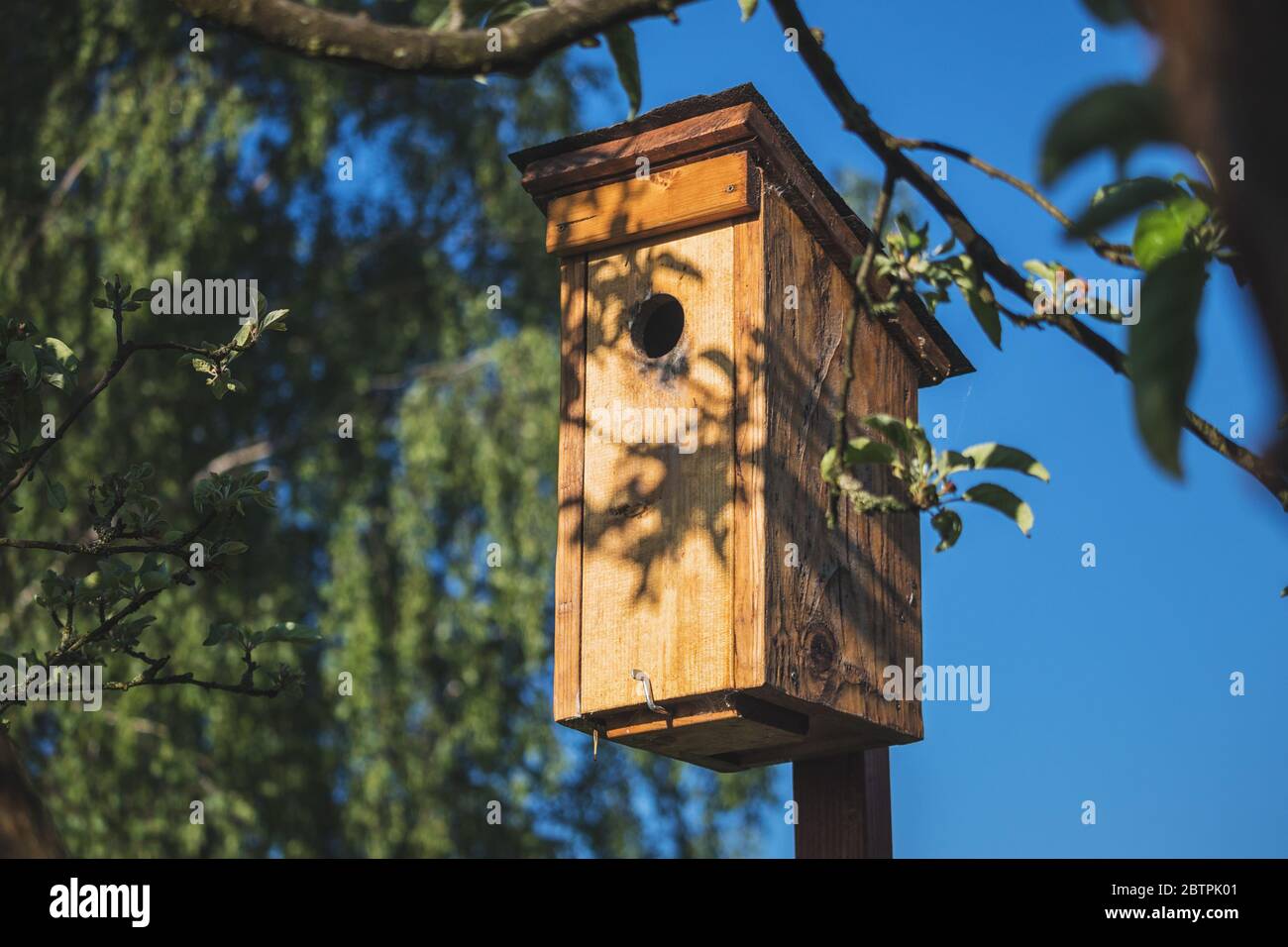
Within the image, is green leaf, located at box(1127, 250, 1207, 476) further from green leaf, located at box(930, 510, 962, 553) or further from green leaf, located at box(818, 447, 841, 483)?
green leaf, located at box(930, 510, 962, 553)

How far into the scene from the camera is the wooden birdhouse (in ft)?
9.32

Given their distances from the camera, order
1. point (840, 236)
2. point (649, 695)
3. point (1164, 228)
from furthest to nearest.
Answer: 1. point (840, 236)
2. point (649, 695)
3. point (1164, 228)

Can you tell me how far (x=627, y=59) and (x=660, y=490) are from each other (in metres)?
1.07

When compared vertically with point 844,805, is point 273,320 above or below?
above

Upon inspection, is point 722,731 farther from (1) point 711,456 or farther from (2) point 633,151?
(2) point 633,151

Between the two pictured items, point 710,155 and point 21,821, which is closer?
point 21,821

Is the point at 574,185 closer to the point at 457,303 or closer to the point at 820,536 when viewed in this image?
the point at 820,536

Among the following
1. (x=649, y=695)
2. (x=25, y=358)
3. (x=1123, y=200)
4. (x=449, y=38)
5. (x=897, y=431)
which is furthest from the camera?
(x=649, y=695)

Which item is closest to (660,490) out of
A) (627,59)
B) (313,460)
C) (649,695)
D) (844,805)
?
(649,695)

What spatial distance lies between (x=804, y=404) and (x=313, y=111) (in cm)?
934

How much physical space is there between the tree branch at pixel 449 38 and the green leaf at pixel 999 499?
89 centimetres

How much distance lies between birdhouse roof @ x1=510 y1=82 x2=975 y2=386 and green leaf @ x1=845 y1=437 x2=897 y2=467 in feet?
3.34

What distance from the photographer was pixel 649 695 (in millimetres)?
2832
